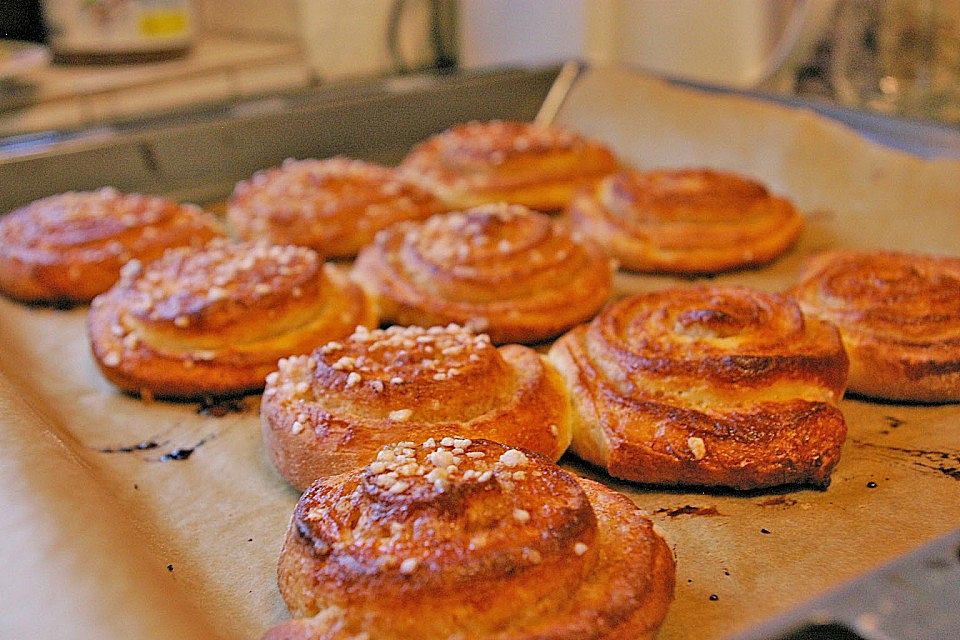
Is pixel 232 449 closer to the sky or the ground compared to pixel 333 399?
closer to the ground

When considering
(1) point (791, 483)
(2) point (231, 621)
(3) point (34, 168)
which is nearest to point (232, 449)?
(2) point (231, 621)

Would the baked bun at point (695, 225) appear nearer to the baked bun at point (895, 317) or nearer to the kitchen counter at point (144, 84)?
the baked bun at point (895, 317)

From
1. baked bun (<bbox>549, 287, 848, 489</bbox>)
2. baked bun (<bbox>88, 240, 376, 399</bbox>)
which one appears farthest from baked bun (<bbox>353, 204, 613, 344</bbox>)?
baked bun (<bbox>549, 287, 848, 489</bbox>)

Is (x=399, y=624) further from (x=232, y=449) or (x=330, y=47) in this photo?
(x=330, y=47)

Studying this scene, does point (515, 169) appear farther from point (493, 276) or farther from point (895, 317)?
point (895, 317)

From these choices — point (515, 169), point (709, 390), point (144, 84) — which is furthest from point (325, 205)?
point (144, 84)

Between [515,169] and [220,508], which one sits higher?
[515,169]

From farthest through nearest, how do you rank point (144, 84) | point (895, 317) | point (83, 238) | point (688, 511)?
point (144, 84) < point (83, 238) < point (895, 317) < point (688, 511)
